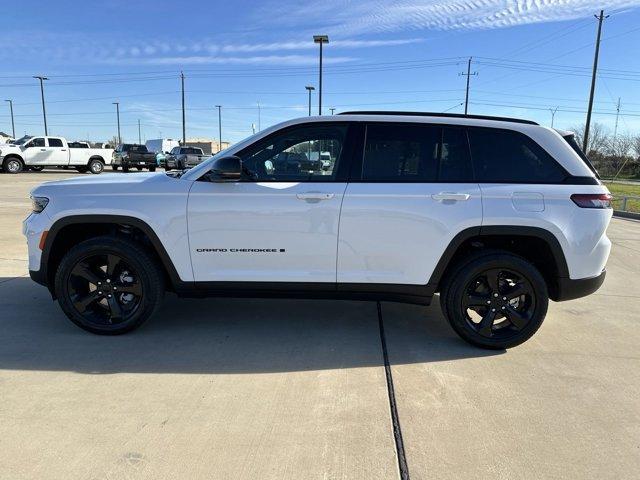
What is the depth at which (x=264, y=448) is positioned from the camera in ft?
8.60

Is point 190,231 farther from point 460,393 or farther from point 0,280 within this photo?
point 0,280

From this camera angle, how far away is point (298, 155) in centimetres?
397

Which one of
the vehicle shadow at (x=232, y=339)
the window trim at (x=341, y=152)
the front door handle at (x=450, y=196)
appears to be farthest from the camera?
the window trim at (x=341, y=152)

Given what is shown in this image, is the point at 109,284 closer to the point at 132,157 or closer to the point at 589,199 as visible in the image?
the point at 589,199

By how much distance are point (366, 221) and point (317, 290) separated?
0.69 metres

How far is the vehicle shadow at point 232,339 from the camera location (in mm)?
3633

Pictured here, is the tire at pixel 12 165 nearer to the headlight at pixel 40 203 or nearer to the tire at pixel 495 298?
the headlight at pixel 40 203

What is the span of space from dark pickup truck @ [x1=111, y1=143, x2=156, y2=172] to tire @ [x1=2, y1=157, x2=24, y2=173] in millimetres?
6377

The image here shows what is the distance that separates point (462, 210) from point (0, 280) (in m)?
5.26

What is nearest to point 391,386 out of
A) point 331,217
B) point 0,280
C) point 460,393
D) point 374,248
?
point 460,393

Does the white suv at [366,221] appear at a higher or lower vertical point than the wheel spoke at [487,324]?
higher

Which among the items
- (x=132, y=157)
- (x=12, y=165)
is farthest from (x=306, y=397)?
(x=132, y=157)

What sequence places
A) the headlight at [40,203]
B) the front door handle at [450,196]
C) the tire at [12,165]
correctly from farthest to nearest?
the tire at [12,165]
the headlight at [40,203]
the front door handle at [450,196]

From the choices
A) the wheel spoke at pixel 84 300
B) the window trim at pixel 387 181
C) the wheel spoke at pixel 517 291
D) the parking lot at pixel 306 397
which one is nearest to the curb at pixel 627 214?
the parking lot at pixel 306 397
